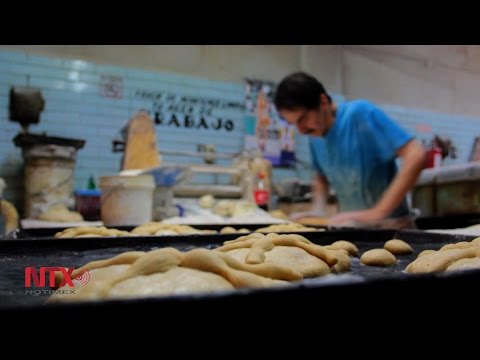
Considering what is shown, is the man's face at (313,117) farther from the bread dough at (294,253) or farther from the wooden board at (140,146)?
the bread dough at (294,253)

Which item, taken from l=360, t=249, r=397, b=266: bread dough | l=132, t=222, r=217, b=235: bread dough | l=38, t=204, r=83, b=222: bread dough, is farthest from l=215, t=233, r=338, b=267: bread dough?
l=38, t=204, r=83, b=222: bread dough

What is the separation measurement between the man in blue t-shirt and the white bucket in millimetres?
1230

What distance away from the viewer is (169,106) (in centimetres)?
616

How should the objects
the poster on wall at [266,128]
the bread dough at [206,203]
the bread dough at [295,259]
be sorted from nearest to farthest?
the bread dough at [295,259], the bread dough at [206,203], the poster on wall at [266,128]

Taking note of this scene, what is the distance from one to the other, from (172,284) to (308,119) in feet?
8.70

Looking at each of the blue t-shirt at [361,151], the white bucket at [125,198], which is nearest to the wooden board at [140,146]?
the white bucket at [125,198]

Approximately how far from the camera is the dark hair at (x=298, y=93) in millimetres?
3148

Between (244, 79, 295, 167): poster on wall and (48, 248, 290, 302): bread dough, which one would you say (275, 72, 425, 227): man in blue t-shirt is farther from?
(244, 79, 295, 167): poster on wall

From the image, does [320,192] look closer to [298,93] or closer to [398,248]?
[298,93]

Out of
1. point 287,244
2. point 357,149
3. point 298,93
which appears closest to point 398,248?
point 287,244

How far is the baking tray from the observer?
464 mm
